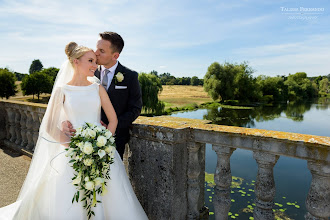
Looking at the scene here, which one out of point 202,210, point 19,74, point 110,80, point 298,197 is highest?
point 19,74

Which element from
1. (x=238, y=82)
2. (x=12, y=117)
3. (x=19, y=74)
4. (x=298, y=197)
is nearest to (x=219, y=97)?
(x=238, y=82)

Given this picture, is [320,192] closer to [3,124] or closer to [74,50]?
[74,50]

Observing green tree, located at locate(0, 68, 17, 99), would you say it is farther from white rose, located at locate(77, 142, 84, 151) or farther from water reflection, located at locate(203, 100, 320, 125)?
white rose, located at locate(77, 142, 84, 151)

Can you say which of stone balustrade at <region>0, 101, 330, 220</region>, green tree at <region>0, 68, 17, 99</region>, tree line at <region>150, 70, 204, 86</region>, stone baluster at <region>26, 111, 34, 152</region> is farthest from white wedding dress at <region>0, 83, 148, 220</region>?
tree line at <region>150, 70, 204, 86</region>

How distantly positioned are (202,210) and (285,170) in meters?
11.8

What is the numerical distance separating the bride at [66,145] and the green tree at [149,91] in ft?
94.0

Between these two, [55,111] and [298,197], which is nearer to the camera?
[55,111]

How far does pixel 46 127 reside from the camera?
2.58 m

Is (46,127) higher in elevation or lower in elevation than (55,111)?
lower

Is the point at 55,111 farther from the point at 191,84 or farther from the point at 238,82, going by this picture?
the point at 191,84

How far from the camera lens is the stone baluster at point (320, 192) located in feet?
6.13

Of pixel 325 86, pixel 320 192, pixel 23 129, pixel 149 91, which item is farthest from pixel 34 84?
pixel 325 86

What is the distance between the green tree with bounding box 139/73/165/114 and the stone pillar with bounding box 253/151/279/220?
2930 centimetres

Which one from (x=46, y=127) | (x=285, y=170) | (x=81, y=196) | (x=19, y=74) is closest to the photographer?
(x=81, y=196)
